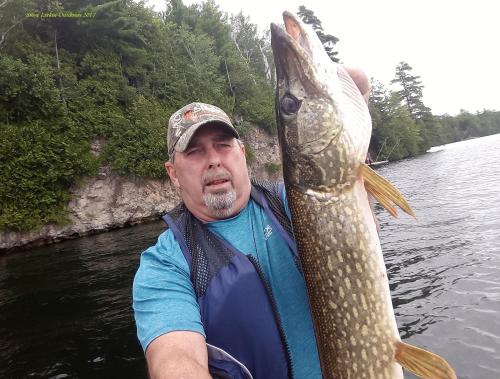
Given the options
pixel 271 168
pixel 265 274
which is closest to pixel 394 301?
pixel 265 274

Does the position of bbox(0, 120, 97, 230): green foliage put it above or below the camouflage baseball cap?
above

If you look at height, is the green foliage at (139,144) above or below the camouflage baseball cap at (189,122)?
above

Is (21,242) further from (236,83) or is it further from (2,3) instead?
(236,83)

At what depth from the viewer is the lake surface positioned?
Result: 5.73m

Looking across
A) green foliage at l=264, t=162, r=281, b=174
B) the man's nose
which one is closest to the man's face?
the man's nose

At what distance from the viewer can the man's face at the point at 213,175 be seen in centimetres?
263

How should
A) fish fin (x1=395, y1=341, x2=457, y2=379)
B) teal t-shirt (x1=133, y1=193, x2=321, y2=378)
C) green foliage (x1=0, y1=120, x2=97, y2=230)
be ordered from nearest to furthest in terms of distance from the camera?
fish fin (x1=395, y1=341, x2=457, y2=379)
teal t-shirt (x1=133, y1=193, x2=321, y2=378)
green foliage (x1=0, y1=120, x2=97, y2=230)

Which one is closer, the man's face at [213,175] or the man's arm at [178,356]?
the man's arm at [178,356]

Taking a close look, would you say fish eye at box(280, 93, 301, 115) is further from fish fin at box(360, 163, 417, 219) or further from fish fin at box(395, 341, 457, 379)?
fish fin at box(395, 341, 457, 379)

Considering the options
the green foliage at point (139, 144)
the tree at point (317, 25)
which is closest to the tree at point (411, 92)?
the tree at point (317, 25)

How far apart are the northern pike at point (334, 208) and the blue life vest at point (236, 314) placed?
31cm

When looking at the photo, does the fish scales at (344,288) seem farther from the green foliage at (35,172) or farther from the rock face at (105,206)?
the green foliage at (35,172)

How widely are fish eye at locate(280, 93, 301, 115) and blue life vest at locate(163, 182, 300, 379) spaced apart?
35.4 inches

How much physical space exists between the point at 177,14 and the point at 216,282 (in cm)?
5022
